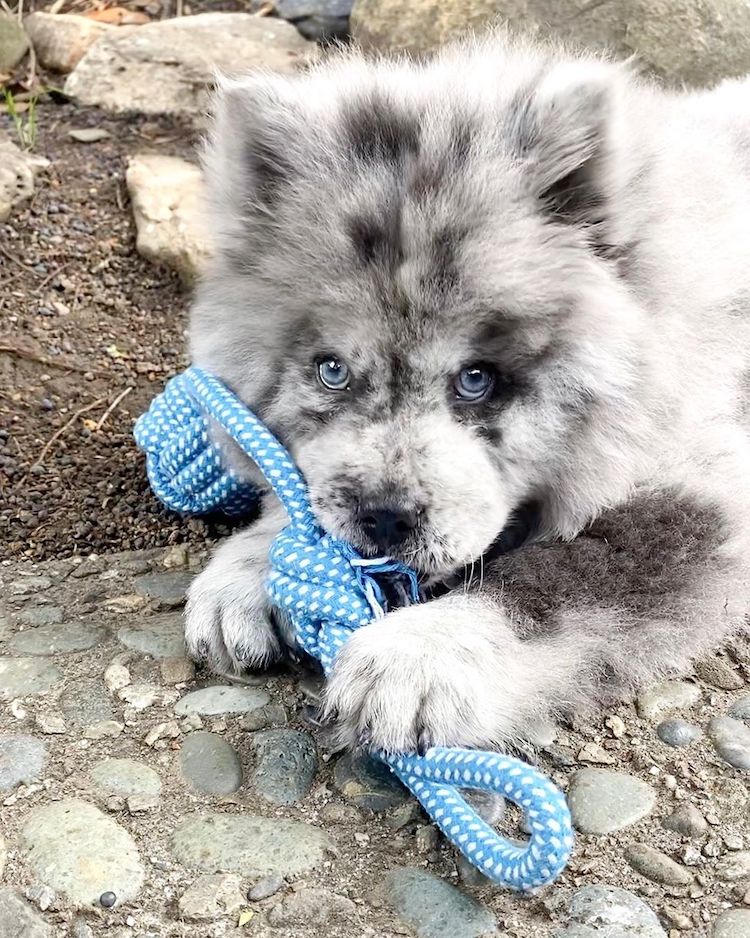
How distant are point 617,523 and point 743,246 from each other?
106 cm

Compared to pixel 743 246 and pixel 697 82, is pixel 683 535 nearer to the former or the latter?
pixel 743 246

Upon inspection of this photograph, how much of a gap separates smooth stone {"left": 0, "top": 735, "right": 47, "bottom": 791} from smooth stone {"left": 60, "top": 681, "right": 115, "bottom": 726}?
152 millimetres

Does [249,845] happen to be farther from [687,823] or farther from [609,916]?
[687,823]

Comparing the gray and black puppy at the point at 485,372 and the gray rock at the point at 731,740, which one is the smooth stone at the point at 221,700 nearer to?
the gray and black puppy at the point at 485,372

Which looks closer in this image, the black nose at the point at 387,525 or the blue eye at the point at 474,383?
the black nose at the point at 387,525

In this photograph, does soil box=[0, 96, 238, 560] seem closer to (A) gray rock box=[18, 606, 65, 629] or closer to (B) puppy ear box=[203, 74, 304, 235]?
(A) gray rock box=[18, 606, 65, 629]

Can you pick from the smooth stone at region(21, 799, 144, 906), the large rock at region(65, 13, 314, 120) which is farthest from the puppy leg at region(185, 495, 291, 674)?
the large rock at region(65, 13, 314, 120)

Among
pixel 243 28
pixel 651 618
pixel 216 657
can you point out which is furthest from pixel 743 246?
pixel 243 28

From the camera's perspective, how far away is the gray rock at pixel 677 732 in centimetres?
322

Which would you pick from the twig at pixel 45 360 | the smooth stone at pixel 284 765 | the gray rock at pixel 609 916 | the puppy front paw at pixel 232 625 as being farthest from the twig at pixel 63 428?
the gray rock at pixel 609 916

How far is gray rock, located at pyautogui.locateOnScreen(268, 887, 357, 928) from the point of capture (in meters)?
2.55

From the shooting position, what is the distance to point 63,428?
4855 mm

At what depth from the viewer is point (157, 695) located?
338 centimetres

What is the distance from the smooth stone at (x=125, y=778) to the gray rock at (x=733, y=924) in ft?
4.51
